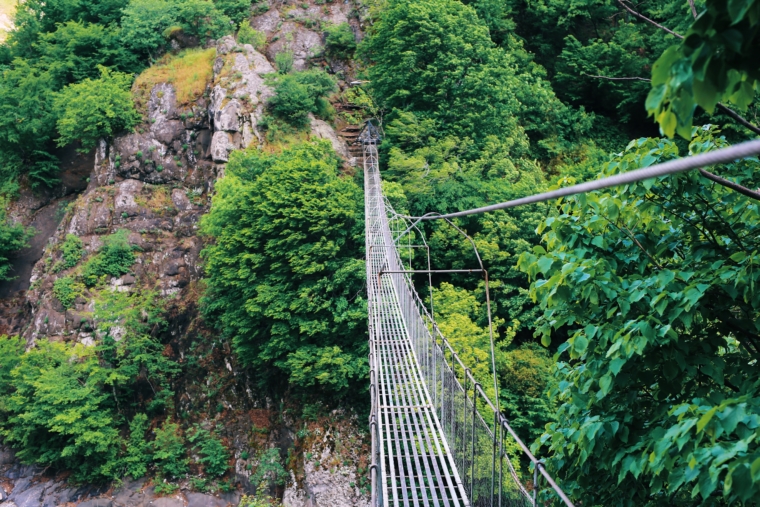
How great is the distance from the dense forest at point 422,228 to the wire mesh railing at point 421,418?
0.62 metres

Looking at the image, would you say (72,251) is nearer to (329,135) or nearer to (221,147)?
(221,147)

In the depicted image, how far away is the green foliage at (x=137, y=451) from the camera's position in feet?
42.7

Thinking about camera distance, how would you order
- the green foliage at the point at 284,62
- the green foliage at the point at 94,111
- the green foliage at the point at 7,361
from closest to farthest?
the green foliage at the point at 7,361 → the green foliage at the point at 94,111 → the green foliage at the point at 284,62

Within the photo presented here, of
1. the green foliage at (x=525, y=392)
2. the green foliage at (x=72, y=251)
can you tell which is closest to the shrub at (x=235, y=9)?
the green foliage at (x=72, y=251)

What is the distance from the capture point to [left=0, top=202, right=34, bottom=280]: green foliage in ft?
57.3

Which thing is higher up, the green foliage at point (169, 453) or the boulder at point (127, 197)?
the boulder at point (127, 197)

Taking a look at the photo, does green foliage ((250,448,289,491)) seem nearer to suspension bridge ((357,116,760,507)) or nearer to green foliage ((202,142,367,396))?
green foliage ((202,142,367,396))

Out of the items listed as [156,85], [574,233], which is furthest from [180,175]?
[574,233]

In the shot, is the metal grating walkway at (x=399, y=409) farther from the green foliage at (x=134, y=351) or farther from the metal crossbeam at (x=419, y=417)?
the green foliage at (x=134, y=351)

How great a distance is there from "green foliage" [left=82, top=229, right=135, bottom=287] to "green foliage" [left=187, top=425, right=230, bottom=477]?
5227mm

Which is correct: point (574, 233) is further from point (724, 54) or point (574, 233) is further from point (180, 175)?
point (180, 175)

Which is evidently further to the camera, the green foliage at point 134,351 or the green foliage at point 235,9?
the green foliage at point 235,9

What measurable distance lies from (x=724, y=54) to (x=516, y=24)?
20.1 meters

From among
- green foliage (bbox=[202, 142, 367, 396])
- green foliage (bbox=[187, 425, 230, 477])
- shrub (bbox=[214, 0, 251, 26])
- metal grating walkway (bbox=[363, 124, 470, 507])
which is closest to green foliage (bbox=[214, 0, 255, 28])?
shrub (bbox=[214, 0, 251, 26])
